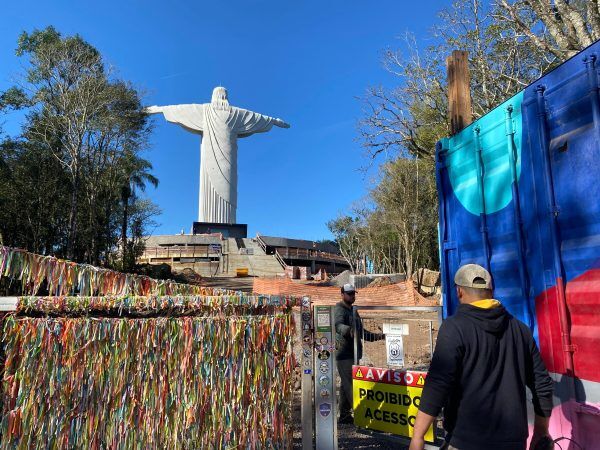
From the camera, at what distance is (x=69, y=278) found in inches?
151

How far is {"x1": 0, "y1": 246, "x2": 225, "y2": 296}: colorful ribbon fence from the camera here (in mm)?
3521

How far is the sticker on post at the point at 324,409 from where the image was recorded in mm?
3826

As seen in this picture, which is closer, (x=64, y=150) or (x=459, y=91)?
(x=459, y=91)

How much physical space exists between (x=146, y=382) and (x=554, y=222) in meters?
2.99

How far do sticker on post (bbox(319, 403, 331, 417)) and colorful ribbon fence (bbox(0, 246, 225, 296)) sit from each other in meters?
1.47

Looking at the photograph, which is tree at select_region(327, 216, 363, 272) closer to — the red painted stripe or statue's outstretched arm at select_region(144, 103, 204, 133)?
statue's outstretched arm at select_region(144, 103, 204, 133)

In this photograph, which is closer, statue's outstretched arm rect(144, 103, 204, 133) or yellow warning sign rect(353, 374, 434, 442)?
yellow warning sign rect(353, 374, 434, 442)

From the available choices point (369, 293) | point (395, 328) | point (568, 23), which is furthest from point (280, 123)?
point (395, 328)

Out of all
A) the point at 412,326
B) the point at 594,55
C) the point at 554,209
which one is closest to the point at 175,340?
the point at 554,209

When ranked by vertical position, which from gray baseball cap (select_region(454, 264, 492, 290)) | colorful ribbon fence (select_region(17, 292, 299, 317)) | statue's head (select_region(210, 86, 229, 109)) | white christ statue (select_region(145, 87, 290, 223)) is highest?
statue's head (select_region(210, 86, 229, 109))

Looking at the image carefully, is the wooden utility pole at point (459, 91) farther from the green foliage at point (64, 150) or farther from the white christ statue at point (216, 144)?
the white christ statue at point (216, 144)

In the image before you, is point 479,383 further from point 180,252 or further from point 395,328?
point 180,252

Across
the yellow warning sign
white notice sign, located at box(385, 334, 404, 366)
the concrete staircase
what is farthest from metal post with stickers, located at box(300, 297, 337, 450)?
the concrete staircase

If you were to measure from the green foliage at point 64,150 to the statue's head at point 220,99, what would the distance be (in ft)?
71.4
